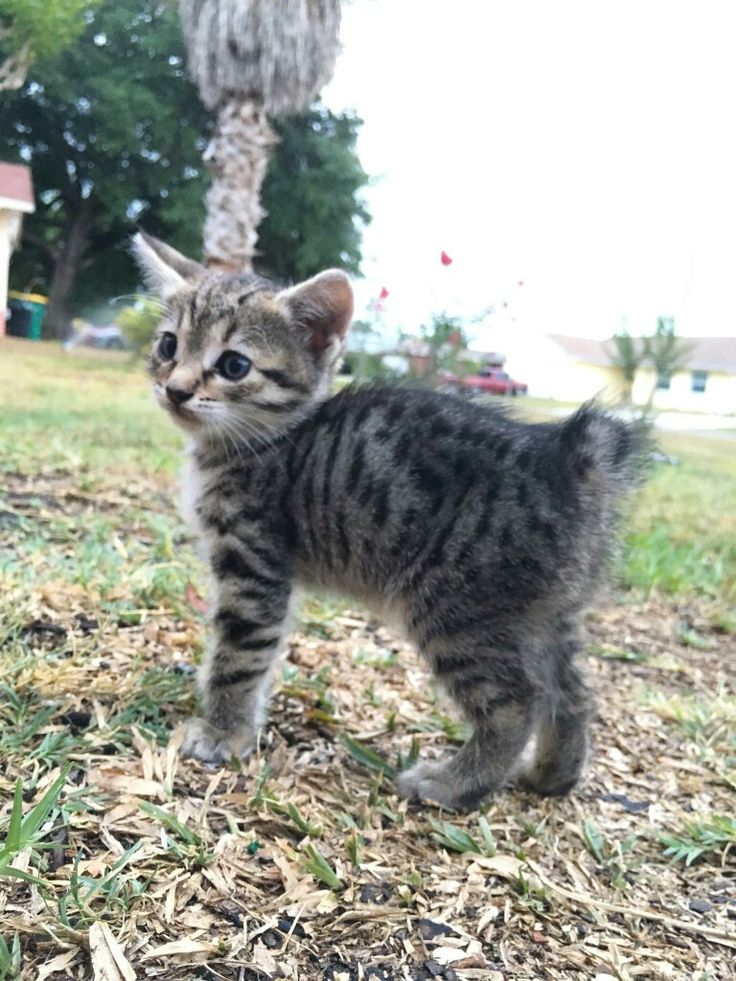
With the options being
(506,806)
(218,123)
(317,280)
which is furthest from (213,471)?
(218,123)

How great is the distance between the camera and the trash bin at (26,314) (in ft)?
9.70

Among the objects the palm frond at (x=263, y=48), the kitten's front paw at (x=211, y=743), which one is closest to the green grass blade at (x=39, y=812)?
the kitten's front paw at (x=211, y=743)

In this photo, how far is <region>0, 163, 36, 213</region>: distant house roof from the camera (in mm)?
2744

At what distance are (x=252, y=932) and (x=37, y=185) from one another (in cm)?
262

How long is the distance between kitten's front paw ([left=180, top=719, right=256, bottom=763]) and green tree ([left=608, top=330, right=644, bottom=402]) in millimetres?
2789

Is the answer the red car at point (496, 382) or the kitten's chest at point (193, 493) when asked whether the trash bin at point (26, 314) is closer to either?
the kitten's chest at point (193, 493)

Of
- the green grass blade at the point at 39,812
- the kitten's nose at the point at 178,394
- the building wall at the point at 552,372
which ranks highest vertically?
the building wall at the point at 552,372

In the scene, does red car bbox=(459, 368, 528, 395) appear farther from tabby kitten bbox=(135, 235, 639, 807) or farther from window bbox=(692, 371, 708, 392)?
tabby kitten bbox=(135, 235, 639, 807)

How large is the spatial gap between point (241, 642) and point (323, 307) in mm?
772

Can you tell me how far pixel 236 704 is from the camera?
5.60ft

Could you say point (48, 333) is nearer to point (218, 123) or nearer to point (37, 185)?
point (37, 185)

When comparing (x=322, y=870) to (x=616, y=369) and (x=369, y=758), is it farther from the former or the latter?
(x=616, y=369)

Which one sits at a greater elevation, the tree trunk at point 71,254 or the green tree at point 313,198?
the green tree at point 313,198

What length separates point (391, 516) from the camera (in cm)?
163
